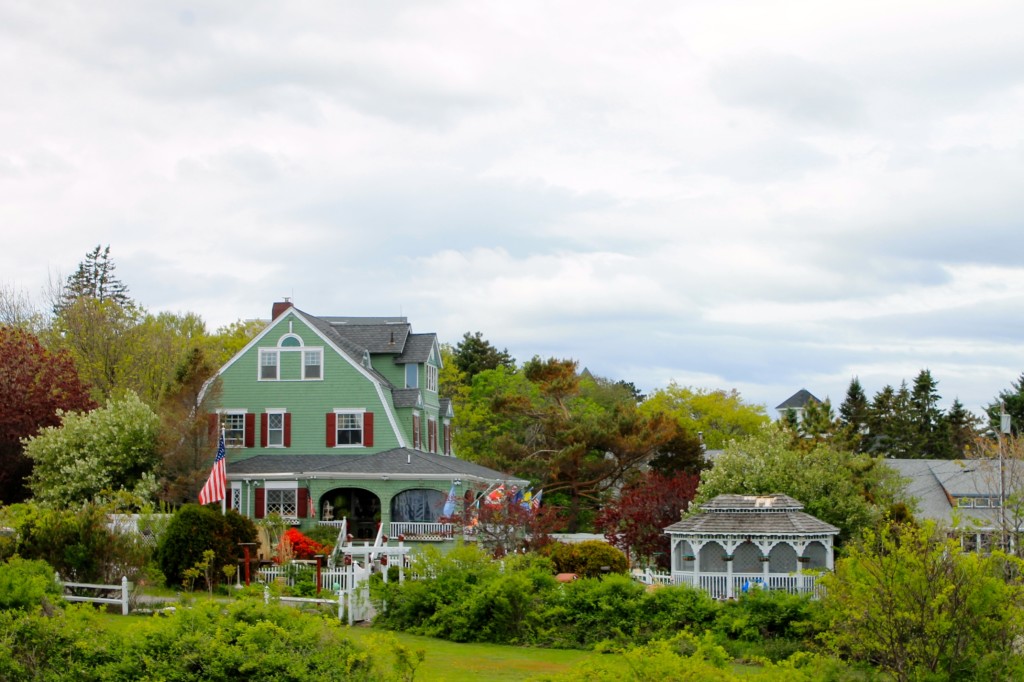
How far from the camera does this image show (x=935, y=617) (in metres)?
14.9

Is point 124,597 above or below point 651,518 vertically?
below

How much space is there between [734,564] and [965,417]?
209 feet

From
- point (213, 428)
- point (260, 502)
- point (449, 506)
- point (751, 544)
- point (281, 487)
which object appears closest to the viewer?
point (751, 544)

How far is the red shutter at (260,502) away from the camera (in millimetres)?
40250

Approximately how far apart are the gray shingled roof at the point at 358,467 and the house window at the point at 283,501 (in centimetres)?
67

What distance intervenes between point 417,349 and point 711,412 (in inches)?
1578

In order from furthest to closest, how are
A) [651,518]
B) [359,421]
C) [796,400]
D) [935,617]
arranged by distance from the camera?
[796,400]
[359,421]
[651,518]
[935,617]

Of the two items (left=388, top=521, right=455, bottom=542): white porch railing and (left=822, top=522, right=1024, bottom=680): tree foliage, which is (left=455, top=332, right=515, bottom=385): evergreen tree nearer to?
(left=388, top=521, right=455, bottom=542): white porch railing

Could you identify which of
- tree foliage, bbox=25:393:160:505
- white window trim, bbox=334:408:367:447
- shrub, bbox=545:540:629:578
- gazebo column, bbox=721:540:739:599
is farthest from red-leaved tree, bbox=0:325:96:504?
gazebo column, bbox=721:540:739:599

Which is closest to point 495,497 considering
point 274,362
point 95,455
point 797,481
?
point 797,481

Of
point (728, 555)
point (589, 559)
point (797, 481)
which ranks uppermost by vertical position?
point (797, 481)

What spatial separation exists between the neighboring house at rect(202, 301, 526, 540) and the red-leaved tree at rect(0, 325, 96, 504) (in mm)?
5557

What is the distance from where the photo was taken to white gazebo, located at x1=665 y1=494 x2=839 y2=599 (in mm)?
27859

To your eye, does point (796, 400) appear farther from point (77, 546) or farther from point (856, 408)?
point (77, 546)
